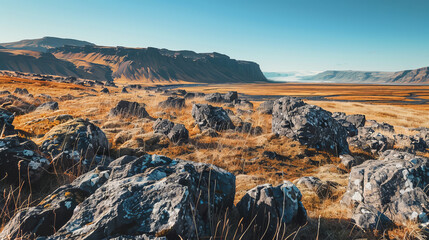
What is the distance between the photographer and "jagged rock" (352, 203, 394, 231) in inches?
157

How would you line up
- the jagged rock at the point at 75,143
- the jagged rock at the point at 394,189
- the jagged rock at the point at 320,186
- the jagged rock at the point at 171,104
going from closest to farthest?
the jagged rock at the point at 394,189, the jagged rock at the point at 75,143, the jagged rock at the point at 320,186, the jagged rock at the point at 171,104

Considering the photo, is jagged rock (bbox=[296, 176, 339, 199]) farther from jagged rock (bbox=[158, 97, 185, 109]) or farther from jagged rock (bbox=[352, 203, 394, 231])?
jagged rock (bbox=[158, 97, 185, 109])

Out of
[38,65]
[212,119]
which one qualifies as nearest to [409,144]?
[212,119]

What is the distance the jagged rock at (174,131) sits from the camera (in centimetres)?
1046

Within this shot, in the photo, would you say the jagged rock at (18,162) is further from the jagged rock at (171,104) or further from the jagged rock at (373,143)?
the jagged rock at (171,104)

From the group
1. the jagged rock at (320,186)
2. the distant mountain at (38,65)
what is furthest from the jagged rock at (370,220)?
the distant mountain at (38,65)

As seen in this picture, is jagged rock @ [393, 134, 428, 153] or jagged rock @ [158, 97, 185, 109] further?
jagged rock @ [158, 97, 185, 109]

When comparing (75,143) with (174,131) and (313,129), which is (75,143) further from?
(313,129)

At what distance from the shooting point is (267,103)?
29.5 meters

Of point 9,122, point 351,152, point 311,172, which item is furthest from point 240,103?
point 9,122

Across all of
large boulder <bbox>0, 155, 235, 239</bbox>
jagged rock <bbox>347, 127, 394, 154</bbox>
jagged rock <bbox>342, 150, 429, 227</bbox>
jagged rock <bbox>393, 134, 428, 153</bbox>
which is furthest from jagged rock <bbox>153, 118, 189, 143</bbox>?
jagged rock <bbox>393, 134, 428, 153</bbox>

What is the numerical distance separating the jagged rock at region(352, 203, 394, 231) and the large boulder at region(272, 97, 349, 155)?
24.6ft

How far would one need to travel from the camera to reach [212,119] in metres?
14.4

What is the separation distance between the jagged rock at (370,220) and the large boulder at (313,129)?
7493mm
